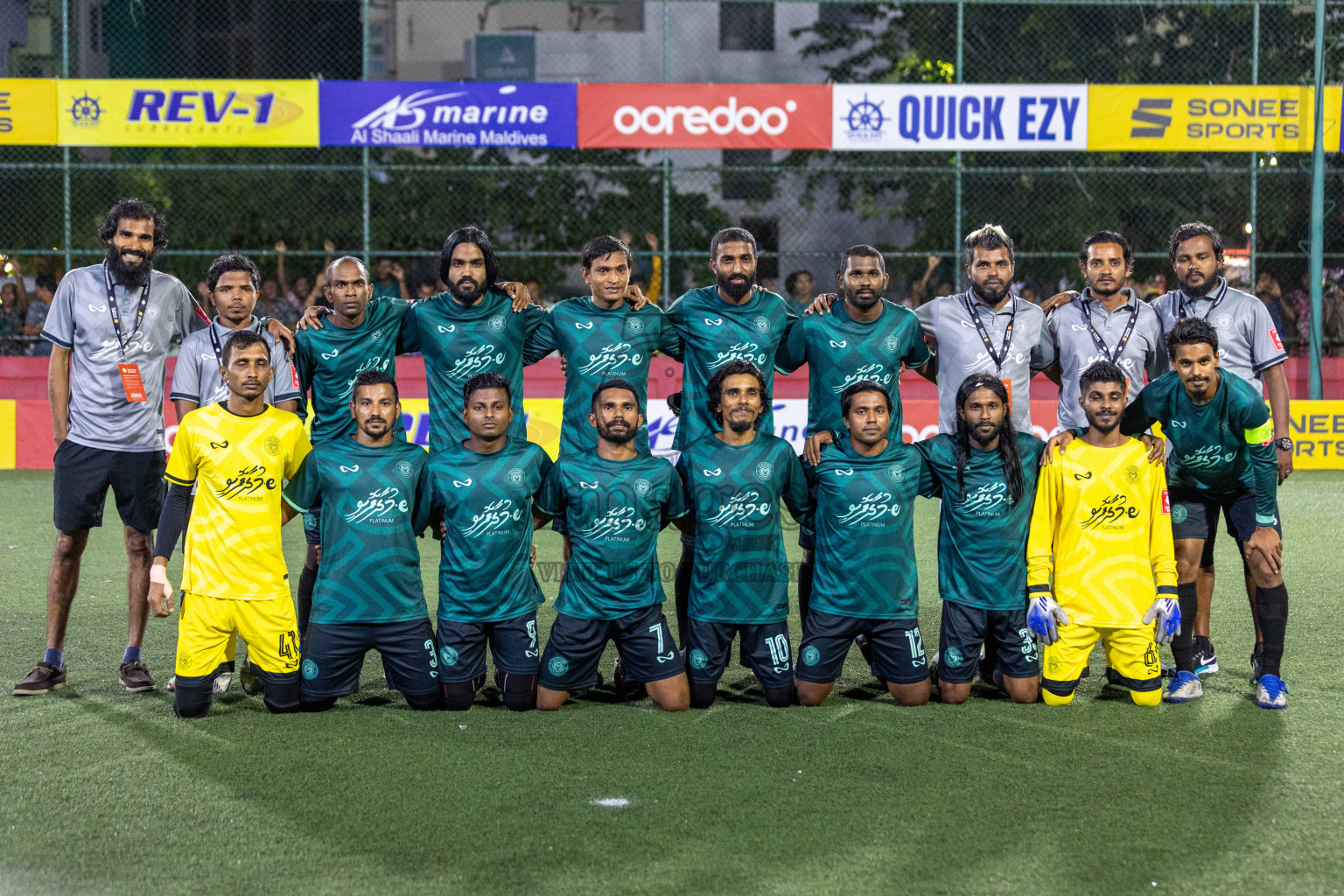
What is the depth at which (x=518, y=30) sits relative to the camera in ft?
83.4

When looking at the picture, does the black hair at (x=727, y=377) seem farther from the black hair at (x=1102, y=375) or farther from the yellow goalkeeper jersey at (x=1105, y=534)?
the black hair at (x=1102, y=375)

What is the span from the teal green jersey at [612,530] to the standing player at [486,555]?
17 cm

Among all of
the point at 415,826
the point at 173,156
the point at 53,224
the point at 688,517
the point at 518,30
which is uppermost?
the point at 518,30

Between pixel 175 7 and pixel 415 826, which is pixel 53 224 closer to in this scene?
pixel 175 7

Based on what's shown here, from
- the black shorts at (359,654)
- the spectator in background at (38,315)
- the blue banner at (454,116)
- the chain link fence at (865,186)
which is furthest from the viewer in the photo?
the chain link fence at (865,186)

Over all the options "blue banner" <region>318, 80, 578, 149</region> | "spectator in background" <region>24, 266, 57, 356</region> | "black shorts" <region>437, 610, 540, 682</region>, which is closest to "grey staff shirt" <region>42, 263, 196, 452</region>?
"black shorts" <region>437, 610, 540, 682</region>

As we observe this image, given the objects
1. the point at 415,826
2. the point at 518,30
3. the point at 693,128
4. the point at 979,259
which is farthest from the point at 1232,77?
the point at 415,826

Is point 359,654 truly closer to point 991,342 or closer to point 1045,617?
point 1045,617

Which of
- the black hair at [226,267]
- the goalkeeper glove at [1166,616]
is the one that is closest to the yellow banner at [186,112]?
the black hair at [226,267]

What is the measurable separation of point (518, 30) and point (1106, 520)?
22.4 m

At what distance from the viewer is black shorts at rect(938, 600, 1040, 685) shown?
5230 mm

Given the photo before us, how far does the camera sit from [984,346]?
18.4ft

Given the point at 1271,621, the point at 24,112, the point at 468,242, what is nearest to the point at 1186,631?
the point at 1271,621

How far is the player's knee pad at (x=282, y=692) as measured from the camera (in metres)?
5.02
